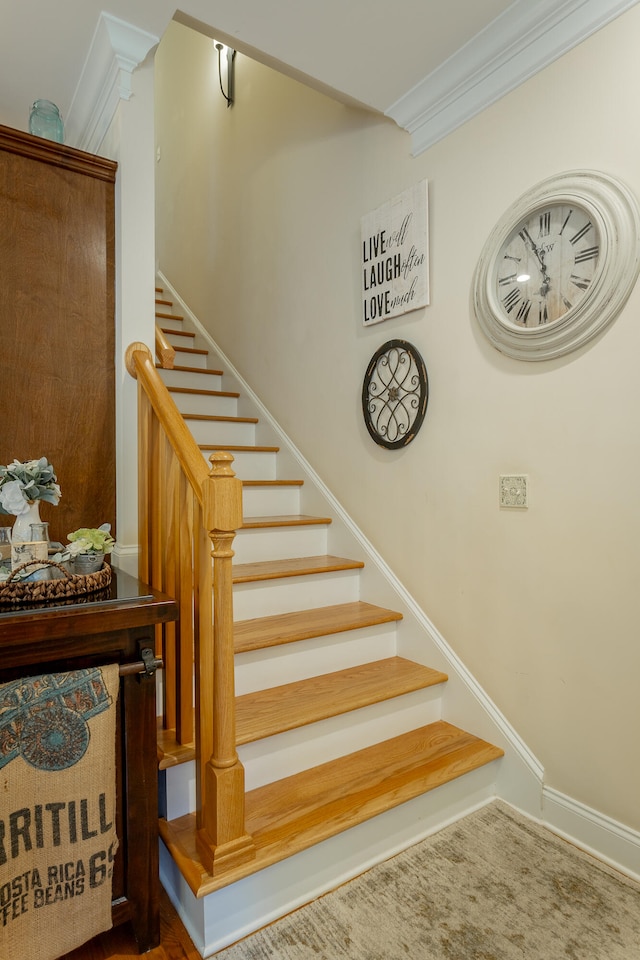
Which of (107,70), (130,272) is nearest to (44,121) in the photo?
(107,70)

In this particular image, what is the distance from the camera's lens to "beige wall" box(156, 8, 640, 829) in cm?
160

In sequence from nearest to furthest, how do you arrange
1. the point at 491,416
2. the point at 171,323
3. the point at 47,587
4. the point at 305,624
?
1. the point at 47,587
2. the point at 491,416
3. the point at 305,624
4. the point at 171,323

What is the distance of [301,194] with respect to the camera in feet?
9.93

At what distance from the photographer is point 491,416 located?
6.43 feet

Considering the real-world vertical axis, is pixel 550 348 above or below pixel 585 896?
above

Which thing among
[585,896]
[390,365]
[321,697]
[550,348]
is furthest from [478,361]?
[585,896]

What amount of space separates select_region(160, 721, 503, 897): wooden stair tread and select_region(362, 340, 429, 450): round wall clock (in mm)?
1180

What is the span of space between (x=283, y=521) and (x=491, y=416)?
3.71 ft

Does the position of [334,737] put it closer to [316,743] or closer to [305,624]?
[316,743]

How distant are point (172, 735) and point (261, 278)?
273 centimetres

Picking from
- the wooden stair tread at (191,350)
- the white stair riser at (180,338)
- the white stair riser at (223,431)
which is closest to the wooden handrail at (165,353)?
the white stair riser at (223,431)

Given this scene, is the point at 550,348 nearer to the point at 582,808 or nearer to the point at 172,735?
the point at 582,808

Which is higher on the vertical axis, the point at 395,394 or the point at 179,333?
the point at 179,333

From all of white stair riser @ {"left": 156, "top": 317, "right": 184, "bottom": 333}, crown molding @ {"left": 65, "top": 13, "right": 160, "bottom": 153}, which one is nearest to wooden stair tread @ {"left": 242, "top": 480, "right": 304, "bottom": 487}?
crown molding @ {"left": 65, "top": 13, "right": 160, "bottom": 153}
